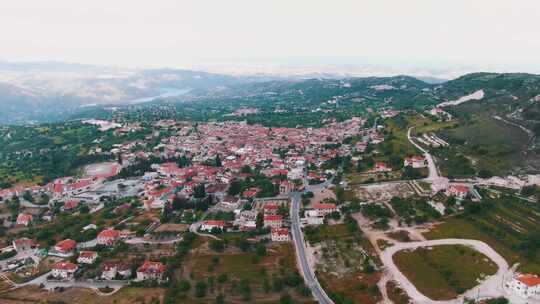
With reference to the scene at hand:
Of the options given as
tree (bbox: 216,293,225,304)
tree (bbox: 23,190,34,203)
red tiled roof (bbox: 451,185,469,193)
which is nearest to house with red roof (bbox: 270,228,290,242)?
tree (bbox: 216,293,225,304)

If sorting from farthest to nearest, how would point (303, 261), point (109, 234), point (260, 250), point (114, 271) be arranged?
point (109, 234)
point (260, 250)
point (303, 261)
point (114, 271)

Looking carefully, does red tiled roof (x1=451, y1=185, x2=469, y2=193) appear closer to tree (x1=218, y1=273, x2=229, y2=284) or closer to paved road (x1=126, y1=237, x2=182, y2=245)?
tree (x1=218, y1=273, x2=229, y2=284)

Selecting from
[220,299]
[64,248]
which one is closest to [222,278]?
[220,299]

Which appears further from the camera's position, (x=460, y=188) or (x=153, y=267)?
(x=460, y=188)

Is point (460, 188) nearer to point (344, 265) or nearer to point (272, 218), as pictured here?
point (344, 265)

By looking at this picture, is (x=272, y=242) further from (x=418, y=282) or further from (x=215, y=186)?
(x=215, y=186)

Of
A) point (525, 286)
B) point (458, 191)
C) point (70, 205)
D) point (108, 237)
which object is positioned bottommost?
point (70, 205)

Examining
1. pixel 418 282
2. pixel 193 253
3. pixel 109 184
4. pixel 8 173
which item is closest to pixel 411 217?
pixel 418 282

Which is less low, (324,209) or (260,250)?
(324,209)
